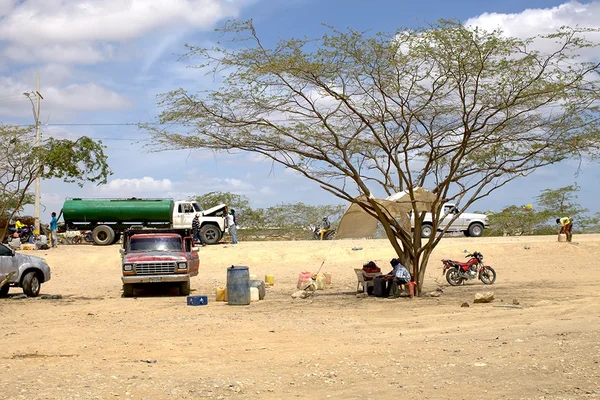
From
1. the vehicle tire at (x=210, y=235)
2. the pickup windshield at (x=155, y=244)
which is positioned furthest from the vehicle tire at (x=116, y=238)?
the pickup windshield at (x=155, y=244)

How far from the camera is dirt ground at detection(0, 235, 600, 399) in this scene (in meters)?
8.23

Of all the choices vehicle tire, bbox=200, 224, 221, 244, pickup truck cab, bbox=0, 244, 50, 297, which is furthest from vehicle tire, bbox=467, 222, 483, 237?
pickup truck cab, bbox=0, 244, 50, 297

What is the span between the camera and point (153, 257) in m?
19.5

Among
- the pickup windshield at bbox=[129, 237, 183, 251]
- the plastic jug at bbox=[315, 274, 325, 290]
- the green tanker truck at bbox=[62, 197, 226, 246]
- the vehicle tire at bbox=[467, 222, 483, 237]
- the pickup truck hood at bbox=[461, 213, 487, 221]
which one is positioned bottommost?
the plastic jug at bbox=[315, 274, 325, 290]

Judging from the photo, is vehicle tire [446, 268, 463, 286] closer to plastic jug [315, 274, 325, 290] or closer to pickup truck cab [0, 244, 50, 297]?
plastic jug [315, 274, 325, 290]

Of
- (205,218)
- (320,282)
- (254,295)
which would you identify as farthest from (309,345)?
(205,218)

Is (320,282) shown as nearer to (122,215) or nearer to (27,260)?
(27,260)

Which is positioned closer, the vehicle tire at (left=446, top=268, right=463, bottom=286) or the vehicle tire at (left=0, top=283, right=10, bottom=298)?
the vehicle tire at (left=0, top=283, right=10, bottom=298)

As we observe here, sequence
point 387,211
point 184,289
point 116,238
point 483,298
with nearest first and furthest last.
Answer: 1. point 483,298
2. point 387,211
3. point 184,289
4. point 116,238

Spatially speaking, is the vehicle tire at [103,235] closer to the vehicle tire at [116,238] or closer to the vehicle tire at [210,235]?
the vehicle tire at [116,238]

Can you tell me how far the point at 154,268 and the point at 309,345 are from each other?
29.8 feet

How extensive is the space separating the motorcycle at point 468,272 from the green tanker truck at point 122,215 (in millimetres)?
15428

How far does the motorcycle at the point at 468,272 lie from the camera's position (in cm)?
2173

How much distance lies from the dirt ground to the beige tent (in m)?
1.76
